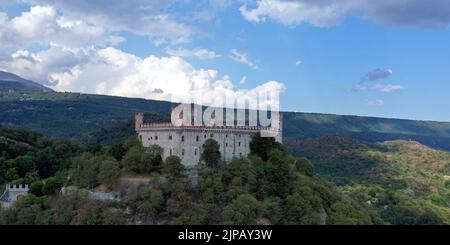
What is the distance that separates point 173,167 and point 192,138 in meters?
3.74

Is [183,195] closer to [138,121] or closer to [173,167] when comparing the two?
[173,167]

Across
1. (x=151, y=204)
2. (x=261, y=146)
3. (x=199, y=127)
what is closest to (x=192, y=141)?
(x=199, y=127)

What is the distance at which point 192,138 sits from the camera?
5059 cm

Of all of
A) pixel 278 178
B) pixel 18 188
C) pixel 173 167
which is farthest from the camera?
pixel 18 188

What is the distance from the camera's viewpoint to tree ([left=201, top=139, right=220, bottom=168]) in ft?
165

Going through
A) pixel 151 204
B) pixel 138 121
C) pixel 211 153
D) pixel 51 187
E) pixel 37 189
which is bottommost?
pixel 151 204

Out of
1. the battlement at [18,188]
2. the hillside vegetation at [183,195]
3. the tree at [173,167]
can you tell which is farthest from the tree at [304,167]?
the battlement at [18,188]

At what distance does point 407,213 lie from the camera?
271ft

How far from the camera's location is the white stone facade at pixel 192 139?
5031cm

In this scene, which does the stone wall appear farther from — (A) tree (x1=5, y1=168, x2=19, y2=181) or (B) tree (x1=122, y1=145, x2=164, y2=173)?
(A) tree (x1=5, y1=168, x2=19, y2=181)

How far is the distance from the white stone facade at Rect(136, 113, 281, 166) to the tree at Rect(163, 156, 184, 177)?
1575mm

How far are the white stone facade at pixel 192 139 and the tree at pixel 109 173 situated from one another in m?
4.17

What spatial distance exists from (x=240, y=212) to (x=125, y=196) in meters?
9.54
